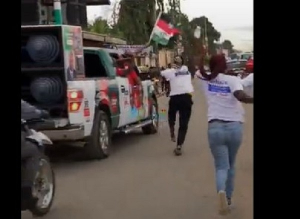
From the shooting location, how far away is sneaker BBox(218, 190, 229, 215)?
21.2 ft

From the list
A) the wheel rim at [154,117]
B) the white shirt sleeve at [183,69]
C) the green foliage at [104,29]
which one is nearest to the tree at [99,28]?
the green foliage at [104,29]

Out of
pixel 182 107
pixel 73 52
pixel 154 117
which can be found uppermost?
pixel 73 52

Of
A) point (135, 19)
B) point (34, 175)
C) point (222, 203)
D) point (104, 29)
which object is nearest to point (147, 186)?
point (222, 203)

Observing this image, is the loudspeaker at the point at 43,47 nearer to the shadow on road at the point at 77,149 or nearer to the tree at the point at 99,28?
the shadow on road at the point at 77,149

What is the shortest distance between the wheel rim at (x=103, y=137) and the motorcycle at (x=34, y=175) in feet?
11.4

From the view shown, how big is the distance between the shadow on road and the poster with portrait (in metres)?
1.55

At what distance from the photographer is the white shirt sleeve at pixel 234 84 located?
21.2 ft

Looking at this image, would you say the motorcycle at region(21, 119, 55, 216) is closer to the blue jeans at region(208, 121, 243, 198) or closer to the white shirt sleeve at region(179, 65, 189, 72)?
the blue jeans at region(208, 121, 243, 198)

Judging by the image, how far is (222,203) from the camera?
6496 mm

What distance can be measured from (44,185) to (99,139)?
11.9 feet

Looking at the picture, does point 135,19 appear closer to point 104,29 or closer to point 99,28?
point 104,29

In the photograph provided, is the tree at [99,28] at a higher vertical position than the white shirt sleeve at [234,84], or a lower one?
higher

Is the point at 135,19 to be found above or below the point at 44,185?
above
